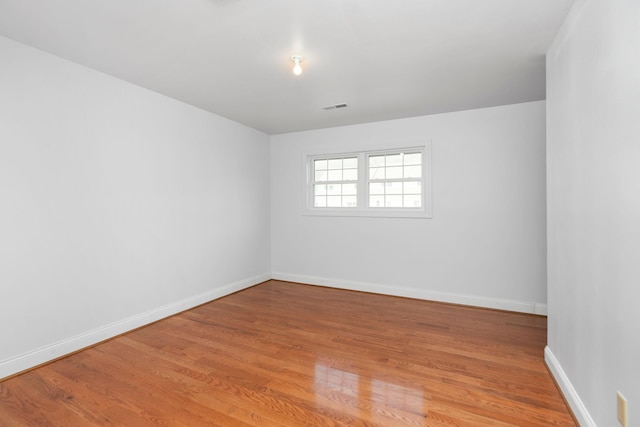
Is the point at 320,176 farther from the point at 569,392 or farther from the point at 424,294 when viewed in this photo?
the point at 569,392

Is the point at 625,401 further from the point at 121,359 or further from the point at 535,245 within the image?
the point at 121,359

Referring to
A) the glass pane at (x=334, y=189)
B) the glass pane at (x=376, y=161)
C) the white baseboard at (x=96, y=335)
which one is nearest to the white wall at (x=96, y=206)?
the white baseboard at (x=96, y=335)

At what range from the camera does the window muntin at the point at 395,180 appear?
13.9ft

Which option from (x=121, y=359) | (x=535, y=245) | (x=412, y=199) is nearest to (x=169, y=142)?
(x=121, y=359)

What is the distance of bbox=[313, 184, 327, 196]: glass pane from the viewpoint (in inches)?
194

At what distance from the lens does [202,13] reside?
6.35 feet

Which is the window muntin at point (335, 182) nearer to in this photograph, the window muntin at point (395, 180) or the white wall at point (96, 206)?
the window muntin at point (395, 180)

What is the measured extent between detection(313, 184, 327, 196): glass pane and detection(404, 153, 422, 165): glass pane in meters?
1.31

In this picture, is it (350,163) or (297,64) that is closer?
(297,64)

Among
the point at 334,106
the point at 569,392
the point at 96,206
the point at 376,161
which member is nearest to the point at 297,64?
the point at 334,106

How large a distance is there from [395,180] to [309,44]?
2.47 metres

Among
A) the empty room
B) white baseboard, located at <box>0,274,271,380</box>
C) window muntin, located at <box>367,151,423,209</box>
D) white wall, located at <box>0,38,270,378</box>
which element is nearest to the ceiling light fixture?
the empty room

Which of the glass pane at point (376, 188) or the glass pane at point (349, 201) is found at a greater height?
the glass pane at point (376, 188)

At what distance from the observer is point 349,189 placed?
15.5 ft
